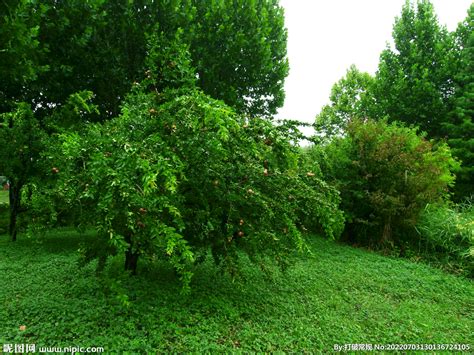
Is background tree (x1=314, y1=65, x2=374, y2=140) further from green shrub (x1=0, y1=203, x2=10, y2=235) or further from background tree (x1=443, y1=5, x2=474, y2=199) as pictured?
green shrub (x1=0, y1=203, x2=10, y2=235)

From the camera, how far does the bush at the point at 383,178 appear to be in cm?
662

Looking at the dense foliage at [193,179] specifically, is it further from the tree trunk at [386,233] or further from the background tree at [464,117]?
the background tree at [464,117]

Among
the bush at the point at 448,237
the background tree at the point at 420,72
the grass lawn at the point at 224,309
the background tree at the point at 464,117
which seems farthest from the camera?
the background tree at the point at 420,72

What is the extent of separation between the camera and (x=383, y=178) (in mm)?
6828

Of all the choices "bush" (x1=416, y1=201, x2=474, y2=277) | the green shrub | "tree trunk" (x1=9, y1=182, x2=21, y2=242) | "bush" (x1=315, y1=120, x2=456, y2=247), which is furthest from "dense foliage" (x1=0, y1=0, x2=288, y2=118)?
"bush" (x1=416, y1=201, x2=474, y2=277)

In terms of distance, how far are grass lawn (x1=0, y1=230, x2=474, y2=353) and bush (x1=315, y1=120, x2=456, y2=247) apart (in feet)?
6.33

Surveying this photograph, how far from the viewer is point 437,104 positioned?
12.4m

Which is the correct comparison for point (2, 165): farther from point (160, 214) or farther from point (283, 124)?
point (283, 124)

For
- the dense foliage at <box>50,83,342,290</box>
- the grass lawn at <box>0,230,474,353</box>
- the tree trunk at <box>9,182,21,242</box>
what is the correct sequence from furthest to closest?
1. the tree trunk at <box>9,182,21,242</box>
2. the grass lawn at <box>0,230,474,353</box>
3. the dense foliage at <box>50,83,342,290</box>

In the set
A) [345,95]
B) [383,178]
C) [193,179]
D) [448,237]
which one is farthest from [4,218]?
[345,95]

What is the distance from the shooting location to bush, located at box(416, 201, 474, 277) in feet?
19.0

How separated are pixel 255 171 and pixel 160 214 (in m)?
0.98

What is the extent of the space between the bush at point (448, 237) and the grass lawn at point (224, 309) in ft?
2.74

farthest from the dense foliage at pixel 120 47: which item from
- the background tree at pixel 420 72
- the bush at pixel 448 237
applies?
the background tree at pixel 420 72
